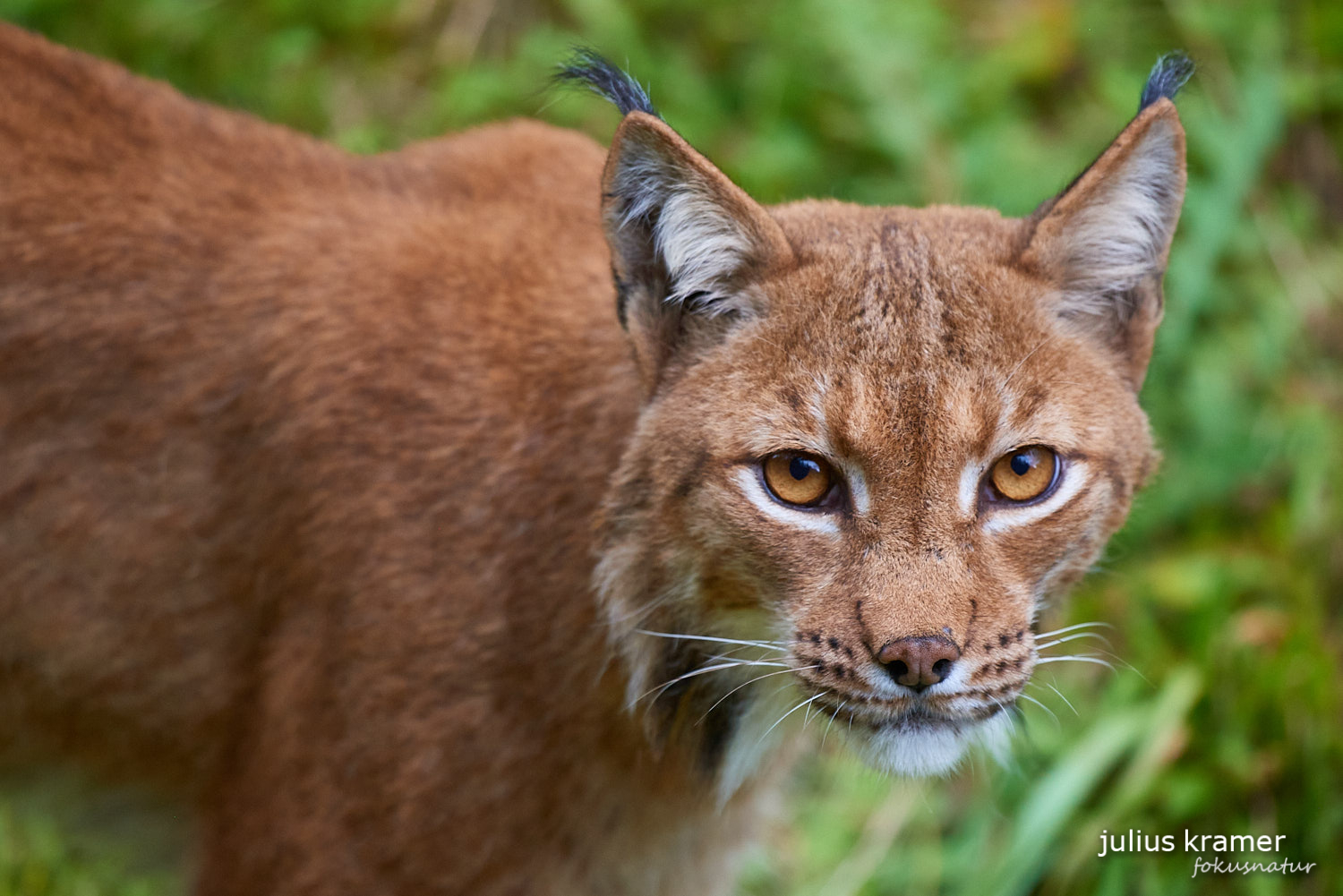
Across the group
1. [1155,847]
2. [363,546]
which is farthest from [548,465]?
[1155,847]

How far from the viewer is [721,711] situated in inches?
141

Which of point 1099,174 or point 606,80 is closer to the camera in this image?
point 1099,174

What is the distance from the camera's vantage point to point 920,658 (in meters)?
2.89

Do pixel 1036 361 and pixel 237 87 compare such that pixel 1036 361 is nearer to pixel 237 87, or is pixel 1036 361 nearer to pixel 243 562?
pixel 243 562

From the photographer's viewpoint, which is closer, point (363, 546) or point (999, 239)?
point (999, 239)

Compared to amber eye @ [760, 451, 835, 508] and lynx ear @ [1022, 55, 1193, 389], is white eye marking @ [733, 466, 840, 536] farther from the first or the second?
lynx ear @ [1022, 55, 1193, 389]

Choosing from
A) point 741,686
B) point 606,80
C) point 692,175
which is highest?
point 606,80

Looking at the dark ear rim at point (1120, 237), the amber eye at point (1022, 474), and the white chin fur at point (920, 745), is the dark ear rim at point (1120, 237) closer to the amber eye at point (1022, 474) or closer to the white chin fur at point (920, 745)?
the amber eye at point (1022, 474)

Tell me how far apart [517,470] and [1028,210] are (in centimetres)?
335

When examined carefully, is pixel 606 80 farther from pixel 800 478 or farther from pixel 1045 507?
pixel 1045 507

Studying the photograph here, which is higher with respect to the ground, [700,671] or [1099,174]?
[1099,174]

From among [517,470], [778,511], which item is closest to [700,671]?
[778,511]

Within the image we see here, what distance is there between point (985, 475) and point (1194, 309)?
3325mm

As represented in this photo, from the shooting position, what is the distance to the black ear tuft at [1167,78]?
10.9 ft
